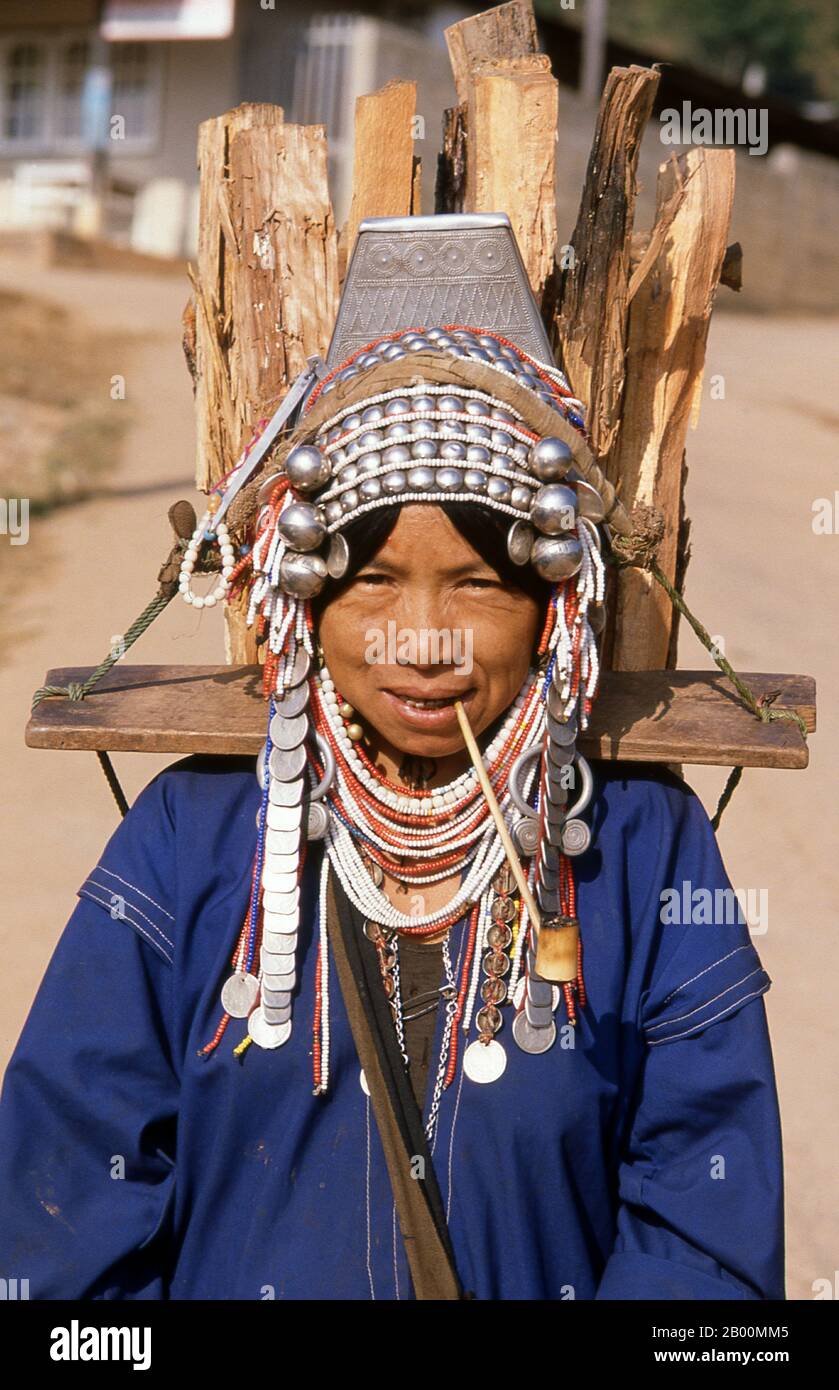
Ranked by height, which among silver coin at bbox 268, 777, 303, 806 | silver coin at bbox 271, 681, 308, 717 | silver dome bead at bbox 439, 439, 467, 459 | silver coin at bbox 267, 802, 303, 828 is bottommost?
silver coin at bbox 267, 802, 303, 828

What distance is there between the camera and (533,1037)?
214 cm

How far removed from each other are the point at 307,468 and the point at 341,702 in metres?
0.38

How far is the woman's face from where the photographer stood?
6.59 feet

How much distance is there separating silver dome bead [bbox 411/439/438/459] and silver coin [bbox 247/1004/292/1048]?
2.70 feet

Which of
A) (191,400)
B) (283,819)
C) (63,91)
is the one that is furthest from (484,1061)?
(63,91)

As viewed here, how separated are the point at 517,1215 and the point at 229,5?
18.9m

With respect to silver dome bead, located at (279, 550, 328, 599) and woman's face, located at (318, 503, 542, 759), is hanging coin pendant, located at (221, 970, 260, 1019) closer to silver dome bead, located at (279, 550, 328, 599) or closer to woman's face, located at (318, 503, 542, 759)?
woman's face, located at (318, 503, 542, 759)

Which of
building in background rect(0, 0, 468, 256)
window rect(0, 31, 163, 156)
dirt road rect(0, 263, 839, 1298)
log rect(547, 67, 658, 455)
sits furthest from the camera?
window rect(0, 31, 163, 156)

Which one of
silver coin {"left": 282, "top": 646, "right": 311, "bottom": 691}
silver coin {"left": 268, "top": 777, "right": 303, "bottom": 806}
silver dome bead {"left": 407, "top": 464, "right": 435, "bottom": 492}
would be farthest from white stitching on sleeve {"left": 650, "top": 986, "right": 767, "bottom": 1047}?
silver dome bead {"left": 407, "top": 464, "right": 435, "bottom": 492}

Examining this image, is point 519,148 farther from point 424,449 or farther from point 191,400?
point 191,400

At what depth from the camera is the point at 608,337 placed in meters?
2.48

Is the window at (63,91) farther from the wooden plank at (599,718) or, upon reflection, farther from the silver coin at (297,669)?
the silver coin at (297,669)

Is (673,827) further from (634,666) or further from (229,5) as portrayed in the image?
(229,5)

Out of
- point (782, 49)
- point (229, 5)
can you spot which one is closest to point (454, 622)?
point (229, 5)
